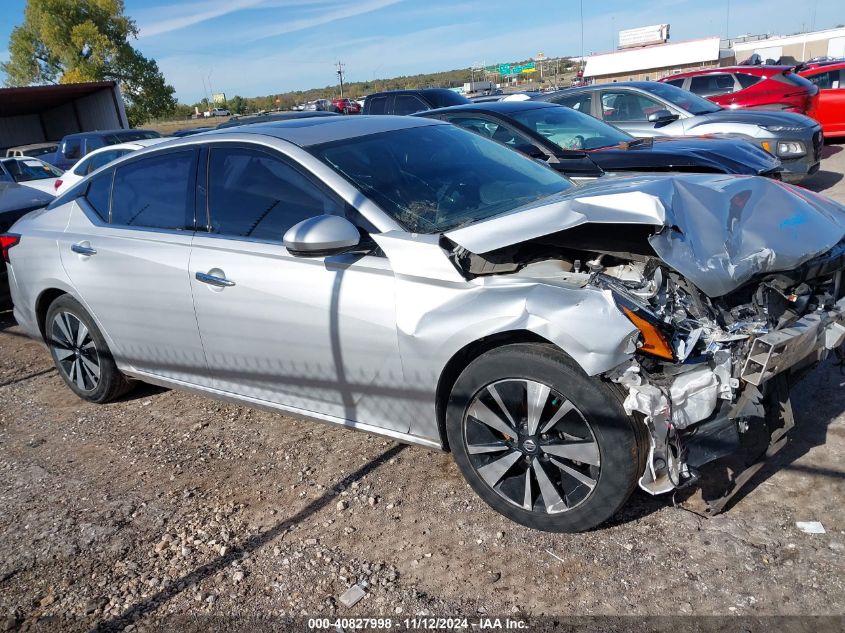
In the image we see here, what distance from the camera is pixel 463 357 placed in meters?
2.99

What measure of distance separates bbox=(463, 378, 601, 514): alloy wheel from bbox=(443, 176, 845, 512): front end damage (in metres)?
0.23

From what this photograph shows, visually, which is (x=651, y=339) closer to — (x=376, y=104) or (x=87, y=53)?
(x=376, y=104)

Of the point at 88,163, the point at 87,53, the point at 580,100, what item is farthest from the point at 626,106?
the point at 87,53

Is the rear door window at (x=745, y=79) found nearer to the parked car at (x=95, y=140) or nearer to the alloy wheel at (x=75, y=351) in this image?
the alloy wheel at (x=75, y=351)

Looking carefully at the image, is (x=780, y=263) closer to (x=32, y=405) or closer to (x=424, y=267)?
(x=424, y=267)

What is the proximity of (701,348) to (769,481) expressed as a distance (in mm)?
924

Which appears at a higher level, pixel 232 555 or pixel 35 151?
pixel 35 151

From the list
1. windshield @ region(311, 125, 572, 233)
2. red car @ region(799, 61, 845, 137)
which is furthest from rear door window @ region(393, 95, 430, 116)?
windshield @ region(311, 125, 572, 233)

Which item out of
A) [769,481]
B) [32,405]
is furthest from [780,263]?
[32,405]

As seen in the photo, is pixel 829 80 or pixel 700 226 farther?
pixel 829 80

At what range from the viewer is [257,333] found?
3.54 m

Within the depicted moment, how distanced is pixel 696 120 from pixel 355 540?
7.93m

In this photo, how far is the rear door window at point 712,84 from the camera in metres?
13.2

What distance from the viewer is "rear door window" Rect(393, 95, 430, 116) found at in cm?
1233
